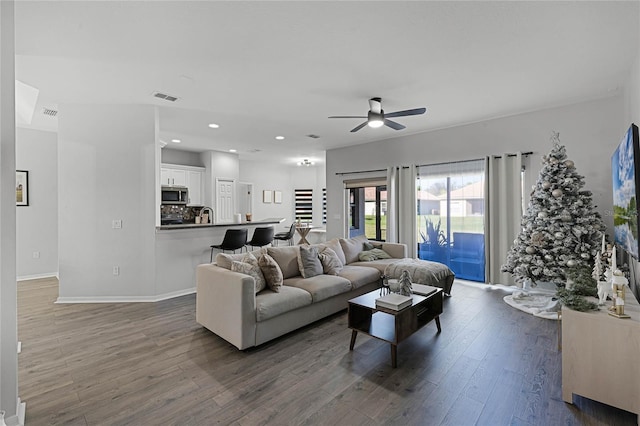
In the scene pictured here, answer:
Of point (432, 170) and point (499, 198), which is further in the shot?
point (432, 170)

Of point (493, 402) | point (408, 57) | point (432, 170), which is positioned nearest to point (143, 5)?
point (408, 57)

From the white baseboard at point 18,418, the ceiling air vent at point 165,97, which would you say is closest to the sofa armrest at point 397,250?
the ceiling air vent at point 165,97

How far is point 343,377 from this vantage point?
7.84ft

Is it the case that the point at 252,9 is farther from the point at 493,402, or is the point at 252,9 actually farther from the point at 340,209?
the point at 340,209

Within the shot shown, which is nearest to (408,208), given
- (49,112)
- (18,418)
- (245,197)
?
(245,197)

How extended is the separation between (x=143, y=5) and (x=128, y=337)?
305 cm

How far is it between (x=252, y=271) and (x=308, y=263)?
0.92 meters

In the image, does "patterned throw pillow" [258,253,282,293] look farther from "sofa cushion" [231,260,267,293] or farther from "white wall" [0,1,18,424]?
"white wall" [0,1,18,424]

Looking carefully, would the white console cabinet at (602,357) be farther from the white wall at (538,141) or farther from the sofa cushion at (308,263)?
the white wall at (538,141)

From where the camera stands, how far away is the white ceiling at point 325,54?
2275mm

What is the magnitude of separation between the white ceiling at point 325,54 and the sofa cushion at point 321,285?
236 cm

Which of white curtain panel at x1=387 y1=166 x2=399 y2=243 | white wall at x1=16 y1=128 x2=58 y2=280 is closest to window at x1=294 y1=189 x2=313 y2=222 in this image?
white curtain panel at x1=387 y1=166 x2=399 y2=243

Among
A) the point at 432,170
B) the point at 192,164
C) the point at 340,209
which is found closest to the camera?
the point at 432,170

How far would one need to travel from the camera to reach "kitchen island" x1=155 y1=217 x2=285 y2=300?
4.48m
